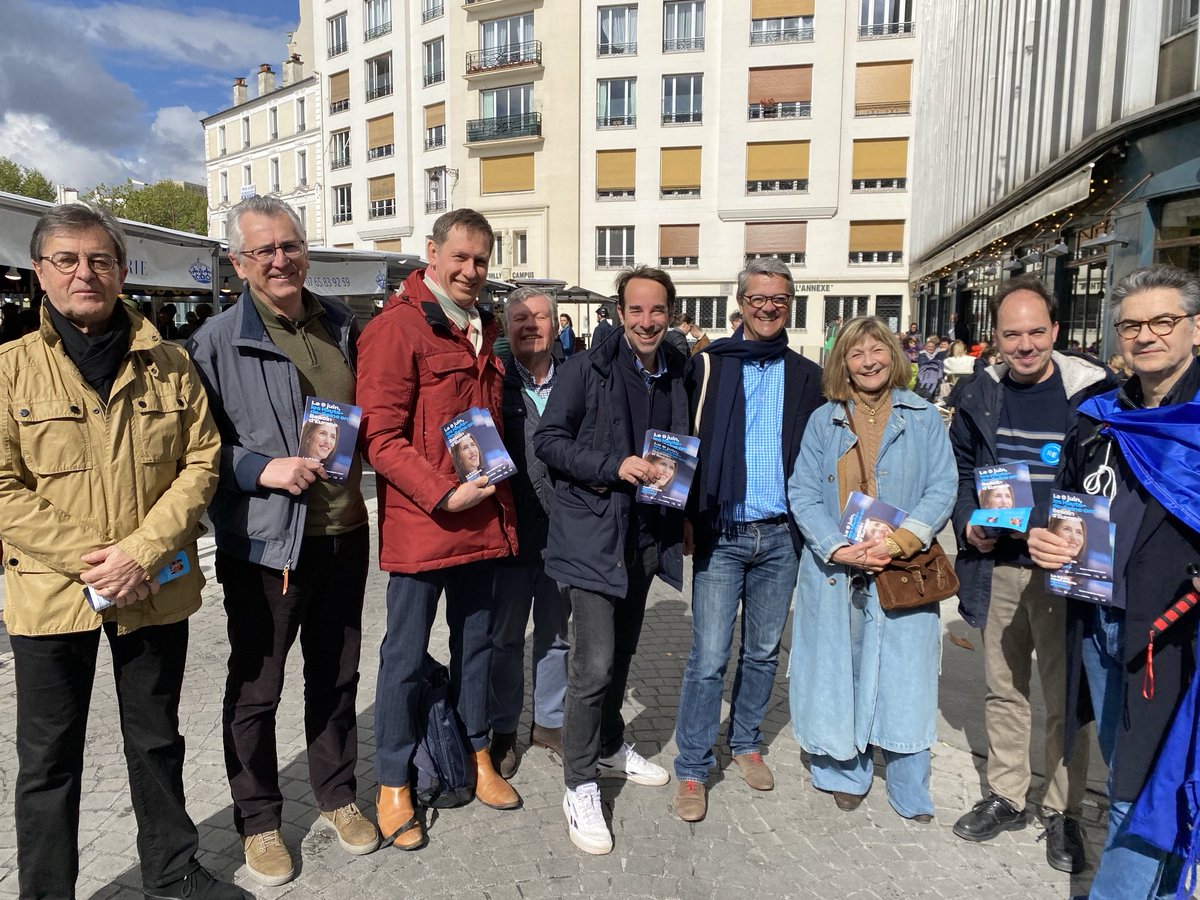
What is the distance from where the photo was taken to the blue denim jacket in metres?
3.26

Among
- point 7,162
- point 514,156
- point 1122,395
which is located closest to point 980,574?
point 1122,395

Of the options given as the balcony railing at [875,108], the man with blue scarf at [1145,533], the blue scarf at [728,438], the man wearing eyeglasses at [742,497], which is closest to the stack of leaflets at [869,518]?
the man wearing eyeglasses at [742,497]

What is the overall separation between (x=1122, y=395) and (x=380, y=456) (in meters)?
2.56

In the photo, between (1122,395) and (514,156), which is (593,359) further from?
(514,156)

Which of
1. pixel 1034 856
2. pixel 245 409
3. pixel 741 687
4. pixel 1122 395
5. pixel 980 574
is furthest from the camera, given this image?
pixel 741 687

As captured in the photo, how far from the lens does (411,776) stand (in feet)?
10.6

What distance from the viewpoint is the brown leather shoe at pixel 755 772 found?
3.50 metres

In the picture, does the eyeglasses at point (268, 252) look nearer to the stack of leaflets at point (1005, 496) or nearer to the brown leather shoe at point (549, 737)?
the brown leather shoe at point (549, 737)

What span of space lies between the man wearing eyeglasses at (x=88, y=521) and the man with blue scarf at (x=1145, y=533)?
2890mm

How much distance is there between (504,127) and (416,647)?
35.3 metres

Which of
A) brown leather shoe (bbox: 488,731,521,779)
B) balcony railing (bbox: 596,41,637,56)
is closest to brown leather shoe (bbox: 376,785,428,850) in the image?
brown leather shoe (bbox: 488,731,521,779)

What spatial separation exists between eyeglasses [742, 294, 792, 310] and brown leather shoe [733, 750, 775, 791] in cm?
204

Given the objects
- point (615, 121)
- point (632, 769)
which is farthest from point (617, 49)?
point (632, 769)

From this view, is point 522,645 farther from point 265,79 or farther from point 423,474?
point 265,79
